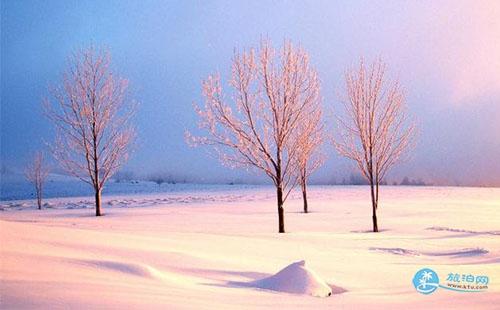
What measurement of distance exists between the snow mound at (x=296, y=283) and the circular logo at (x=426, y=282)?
3.98 ft

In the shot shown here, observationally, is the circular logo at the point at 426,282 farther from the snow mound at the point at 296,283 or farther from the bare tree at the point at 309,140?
the bare tree at the point at 309,140

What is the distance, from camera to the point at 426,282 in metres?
5.13

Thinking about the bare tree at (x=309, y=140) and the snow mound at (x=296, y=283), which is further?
the bare tree at (x=309, y=140)

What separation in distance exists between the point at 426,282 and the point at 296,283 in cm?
185

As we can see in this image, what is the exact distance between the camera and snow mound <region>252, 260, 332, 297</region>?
4.49 meters

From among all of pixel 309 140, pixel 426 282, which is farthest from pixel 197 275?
pixel 309 140

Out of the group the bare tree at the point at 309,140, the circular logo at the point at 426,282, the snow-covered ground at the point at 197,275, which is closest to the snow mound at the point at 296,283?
the snow-covered ground at the point at 197,275

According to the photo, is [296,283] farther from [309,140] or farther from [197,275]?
[309,140]

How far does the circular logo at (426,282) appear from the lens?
4882 mm

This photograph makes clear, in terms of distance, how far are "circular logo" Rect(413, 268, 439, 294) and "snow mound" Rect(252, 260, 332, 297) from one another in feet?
3.98

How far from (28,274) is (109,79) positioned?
18.0 meters

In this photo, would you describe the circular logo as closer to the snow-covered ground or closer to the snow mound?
the snow-covered ground

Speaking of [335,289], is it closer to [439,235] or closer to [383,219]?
[439,235]

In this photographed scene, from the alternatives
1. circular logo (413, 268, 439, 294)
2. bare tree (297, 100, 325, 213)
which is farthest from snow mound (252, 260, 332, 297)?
bare tree (297, 100, 325, 213)
